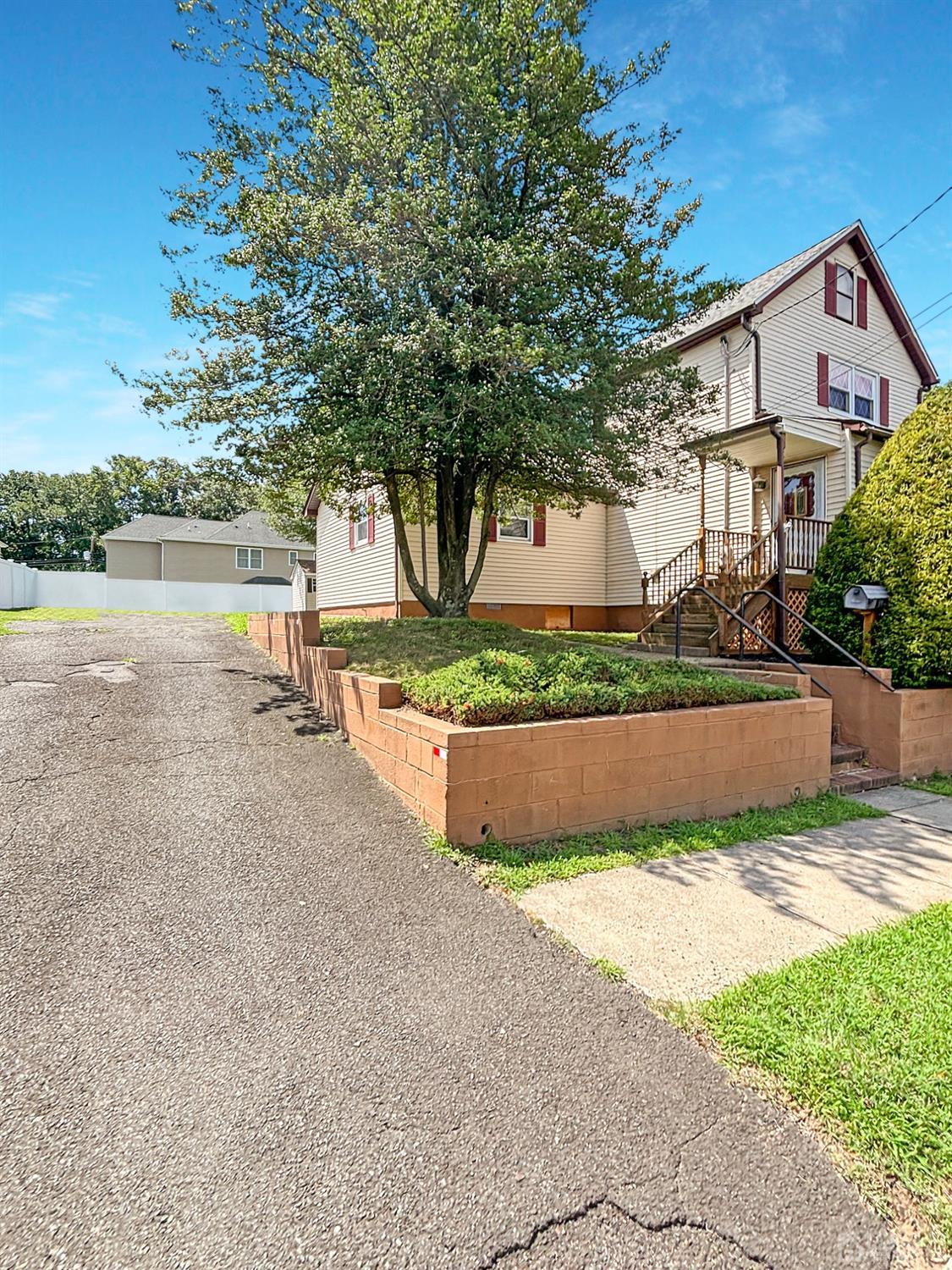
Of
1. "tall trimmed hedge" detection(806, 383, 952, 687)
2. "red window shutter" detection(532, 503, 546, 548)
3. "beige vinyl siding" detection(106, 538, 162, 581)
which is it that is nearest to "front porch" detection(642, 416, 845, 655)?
"tall trimmed hedge" detection(806, 383, 952, 687)

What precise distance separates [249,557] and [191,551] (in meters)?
2.70

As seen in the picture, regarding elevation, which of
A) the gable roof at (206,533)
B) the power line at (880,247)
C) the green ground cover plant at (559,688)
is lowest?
the green ground cover plant at (559,688)

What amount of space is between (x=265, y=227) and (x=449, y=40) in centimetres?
267

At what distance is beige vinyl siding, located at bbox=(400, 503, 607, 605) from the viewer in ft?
44.7

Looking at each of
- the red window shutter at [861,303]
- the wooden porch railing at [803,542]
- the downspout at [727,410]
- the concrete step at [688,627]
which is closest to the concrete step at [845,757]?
the concrete step at [688,627]

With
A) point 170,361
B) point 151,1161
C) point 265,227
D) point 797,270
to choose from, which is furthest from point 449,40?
point 797,270

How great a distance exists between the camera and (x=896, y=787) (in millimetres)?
6703

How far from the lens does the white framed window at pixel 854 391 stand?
48.7 ft

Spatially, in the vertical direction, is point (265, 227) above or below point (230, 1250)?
above

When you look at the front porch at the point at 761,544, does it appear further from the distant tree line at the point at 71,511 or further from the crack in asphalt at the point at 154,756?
the distant tree line at the point at 71,511

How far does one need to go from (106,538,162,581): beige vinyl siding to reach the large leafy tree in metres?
26.4

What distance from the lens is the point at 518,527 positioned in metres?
14.3

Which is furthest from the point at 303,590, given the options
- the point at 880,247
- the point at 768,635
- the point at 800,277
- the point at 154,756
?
the point at 880,247

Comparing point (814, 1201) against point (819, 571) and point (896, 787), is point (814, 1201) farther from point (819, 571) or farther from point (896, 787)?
point (819, 571)
